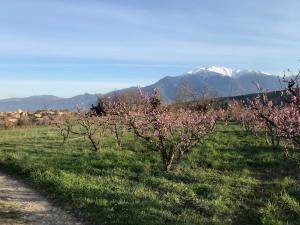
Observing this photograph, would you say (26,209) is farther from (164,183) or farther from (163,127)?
(163,127)

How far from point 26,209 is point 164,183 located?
491cm

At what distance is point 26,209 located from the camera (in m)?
13.6

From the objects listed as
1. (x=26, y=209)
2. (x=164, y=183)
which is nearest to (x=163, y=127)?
(x=164, y=183)

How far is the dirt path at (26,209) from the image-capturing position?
12.4m

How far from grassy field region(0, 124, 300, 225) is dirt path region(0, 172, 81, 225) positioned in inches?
17.8

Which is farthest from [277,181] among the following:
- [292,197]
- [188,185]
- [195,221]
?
[195,221]

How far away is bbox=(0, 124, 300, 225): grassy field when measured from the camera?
13.3m

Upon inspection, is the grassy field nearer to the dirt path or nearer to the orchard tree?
the dirt path

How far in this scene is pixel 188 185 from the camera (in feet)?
54.7

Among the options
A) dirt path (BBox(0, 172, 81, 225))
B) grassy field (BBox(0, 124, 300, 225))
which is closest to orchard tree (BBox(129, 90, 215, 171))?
grassy field (BBox(0, 124, 300, 225))

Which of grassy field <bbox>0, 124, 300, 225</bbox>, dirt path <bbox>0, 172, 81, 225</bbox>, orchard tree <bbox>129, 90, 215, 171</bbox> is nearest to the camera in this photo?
dirt path <bbox>0, 172, 81, 225</bbox>

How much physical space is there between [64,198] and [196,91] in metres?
35.5

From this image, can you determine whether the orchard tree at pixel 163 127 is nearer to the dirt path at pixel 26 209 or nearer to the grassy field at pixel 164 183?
the grassy field at pixel 164 183

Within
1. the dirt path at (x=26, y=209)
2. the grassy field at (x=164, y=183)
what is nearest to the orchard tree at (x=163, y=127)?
the grassy field at (x=164, y=183)
